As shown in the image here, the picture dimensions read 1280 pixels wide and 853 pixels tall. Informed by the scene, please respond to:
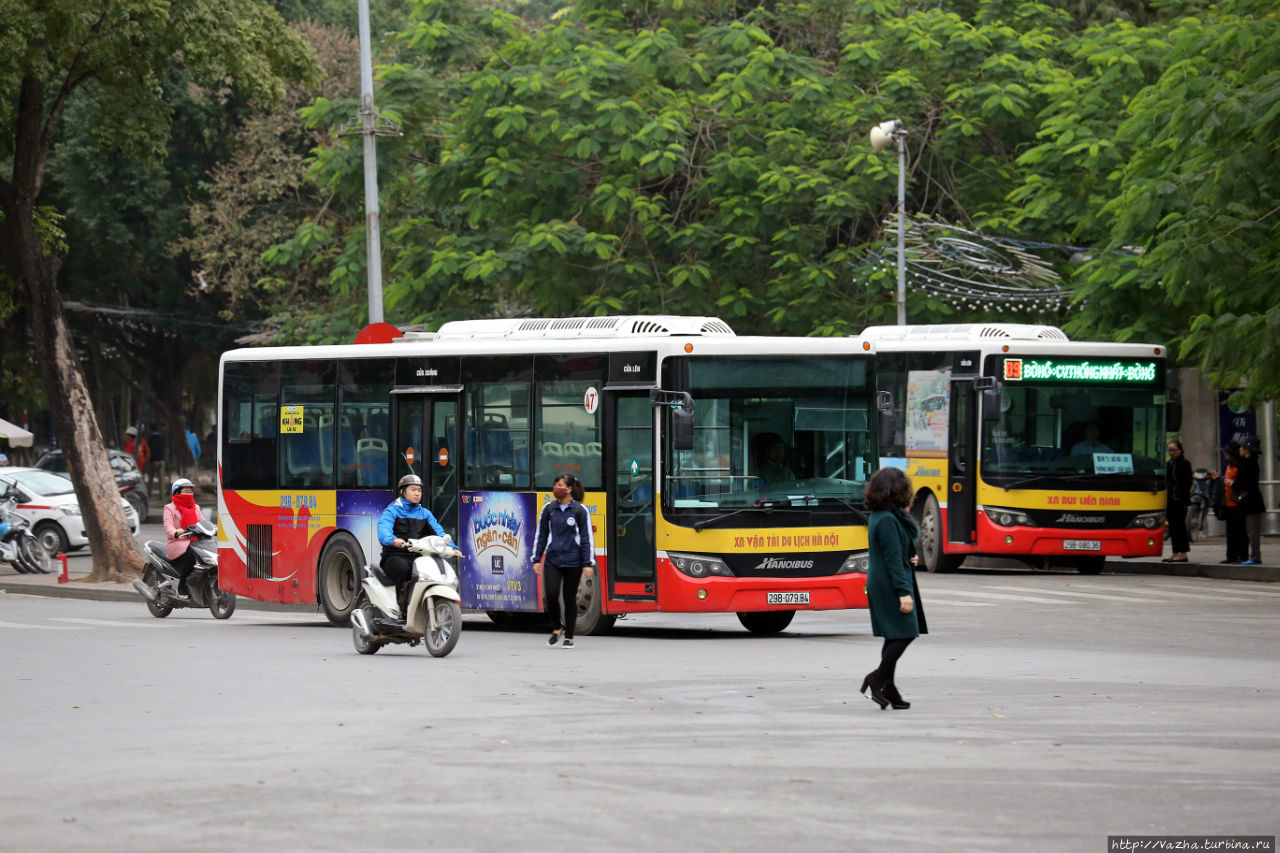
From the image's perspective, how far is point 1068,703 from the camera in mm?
11641

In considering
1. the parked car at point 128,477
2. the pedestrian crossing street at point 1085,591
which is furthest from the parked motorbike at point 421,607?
the parked car at point 128,477

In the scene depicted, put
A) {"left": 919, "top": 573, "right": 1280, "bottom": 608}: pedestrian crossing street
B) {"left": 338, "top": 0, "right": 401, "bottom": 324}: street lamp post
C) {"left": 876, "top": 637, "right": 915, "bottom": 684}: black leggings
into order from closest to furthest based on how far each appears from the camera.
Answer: {"left": 876, "top": 637, "right": 915, "bottom": 684}: black leggings → {"left": 919, "top": 573, "right": 1280, "bottom": 608}: pedestrian crossing street → {"left": 338, "top": 0, "right": 401, "bottom": 324}: street lamp post

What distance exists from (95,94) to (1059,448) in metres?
15.1

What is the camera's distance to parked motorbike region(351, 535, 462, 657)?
15.5 metres

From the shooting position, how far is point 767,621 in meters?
18.6

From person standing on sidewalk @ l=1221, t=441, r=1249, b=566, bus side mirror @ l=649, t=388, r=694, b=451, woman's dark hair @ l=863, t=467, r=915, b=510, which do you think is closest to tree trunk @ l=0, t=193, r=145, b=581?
bus side mirror @ l=649, t=388, r=694, b=451

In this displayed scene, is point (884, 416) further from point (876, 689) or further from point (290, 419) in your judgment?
point (876, 689)

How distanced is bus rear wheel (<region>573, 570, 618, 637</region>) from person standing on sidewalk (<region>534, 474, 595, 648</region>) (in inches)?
48.7

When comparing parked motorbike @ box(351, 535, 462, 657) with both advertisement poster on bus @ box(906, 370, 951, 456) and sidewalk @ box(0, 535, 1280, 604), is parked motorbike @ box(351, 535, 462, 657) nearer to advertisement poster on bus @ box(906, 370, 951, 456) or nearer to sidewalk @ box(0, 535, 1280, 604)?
sidewalk @ box(0, 535, 1280, 604)

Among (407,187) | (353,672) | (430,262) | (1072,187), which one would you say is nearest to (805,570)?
(353,672)

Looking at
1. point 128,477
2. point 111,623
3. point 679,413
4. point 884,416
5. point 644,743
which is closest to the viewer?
point 644,743

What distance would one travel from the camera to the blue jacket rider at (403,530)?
52.1ft

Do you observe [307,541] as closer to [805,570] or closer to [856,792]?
[805,570]

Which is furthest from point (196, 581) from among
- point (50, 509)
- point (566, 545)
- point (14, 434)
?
point (14, 434)
